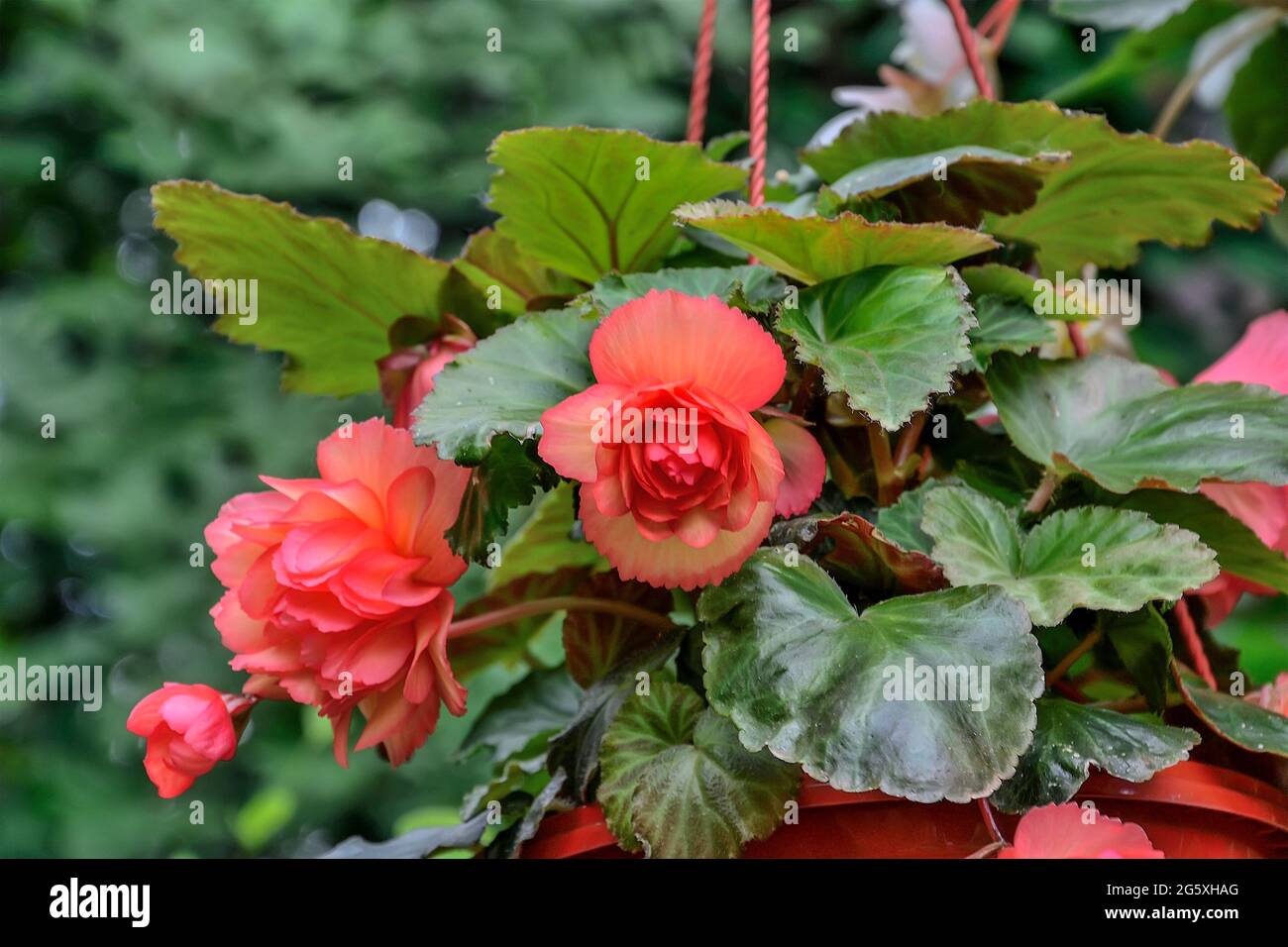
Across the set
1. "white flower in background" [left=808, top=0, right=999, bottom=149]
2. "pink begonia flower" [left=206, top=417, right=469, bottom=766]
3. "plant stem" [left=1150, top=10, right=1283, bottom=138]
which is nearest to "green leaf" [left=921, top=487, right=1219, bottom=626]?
"pink begonia flower" [left=206, top=417, right=469, bottom=766]

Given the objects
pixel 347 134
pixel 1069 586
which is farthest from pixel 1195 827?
pixel 347 134

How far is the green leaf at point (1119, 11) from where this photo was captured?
3.36 ft

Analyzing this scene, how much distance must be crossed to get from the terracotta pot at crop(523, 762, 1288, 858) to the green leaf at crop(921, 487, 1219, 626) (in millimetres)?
83

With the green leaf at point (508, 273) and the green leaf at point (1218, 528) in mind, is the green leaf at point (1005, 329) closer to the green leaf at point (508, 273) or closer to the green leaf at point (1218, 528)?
the green leaf at point (1218, 528)

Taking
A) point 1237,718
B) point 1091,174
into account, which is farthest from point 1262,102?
point 1237,718

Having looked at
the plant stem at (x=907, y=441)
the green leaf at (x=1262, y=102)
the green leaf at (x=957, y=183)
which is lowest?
the plant stem at (x=907, y=441)

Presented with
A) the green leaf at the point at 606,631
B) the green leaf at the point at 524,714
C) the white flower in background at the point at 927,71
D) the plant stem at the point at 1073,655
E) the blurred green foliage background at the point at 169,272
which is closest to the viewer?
the plant stem at the point at 1073,655

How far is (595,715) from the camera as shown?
588 mm

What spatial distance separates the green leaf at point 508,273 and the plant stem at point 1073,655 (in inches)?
13.7

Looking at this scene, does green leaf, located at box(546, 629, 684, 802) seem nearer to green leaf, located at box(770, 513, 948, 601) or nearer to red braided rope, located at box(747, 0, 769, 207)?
green leaf, located at box(770, 513, 948, 601)

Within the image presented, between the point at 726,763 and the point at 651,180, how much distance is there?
1.04 ft

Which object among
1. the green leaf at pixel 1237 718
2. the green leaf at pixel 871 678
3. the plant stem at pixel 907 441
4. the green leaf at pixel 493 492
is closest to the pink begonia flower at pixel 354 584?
the green leaf at pixel 493 492

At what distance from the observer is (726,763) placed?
0.52m

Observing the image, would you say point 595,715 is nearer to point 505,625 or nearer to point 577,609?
point 577,609
